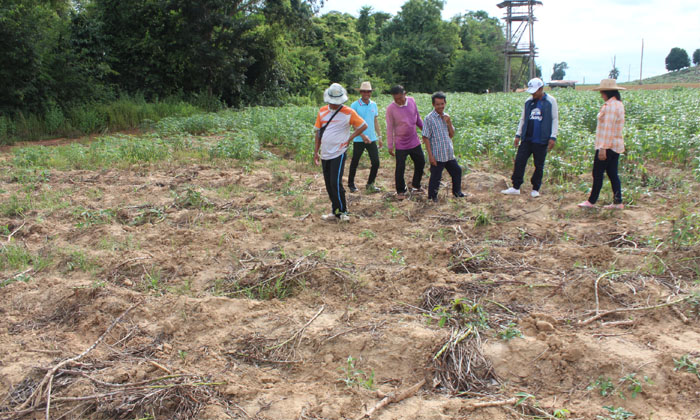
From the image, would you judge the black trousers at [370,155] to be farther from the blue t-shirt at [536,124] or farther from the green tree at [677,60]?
the green tree at [677,60]

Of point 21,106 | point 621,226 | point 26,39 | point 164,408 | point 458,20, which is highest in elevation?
point 458,20

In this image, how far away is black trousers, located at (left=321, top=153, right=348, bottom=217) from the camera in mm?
5844

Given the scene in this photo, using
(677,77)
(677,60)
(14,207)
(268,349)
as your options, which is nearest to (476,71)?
(677,77)

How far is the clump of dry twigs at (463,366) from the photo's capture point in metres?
2.98

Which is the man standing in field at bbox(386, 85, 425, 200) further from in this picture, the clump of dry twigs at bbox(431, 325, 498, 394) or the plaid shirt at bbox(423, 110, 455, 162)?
the clump of dry twigs at bbox(431, 325, 498, 394)

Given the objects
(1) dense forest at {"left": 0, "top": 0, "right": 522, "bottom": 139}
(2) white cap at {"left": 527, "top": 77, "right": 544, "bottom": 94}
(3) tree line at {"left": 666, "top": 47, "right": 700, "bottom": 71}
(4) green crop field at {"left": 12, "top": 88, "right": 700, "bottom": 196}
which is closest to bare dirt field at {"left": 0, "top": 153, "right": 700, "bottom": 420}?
(2) white cap at {"left": 527, "top": 77, "right": 544, "bottom": 94}

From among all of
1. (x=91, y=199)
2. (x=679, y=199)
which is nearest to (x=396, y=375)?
(x=679, y=199)

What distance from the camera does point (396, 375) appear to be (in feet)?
10.2

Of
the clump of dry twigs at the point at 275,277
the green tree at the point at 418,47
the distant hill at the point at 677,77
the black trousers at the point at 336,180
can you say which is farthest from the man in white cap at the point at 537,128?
the distant hill at the point at 677,77

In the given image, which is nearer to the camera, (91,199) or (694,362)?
(694,362)

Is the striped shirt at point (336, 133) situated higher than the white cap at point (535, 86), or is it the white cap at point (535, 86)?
the white cap at point (535, 86)

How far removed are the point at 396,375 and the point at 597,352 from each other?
3.98 feet

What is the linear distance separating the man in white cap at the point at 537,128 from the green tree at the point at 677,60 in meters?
92.7

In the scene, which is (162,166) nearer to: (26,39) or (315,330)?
(315,330)
